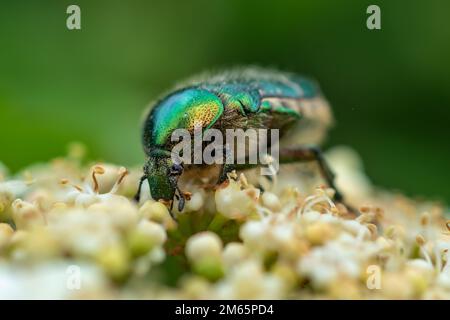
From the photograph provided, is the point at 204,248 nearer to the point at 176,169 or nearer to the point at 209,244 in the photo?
the point at 209,244

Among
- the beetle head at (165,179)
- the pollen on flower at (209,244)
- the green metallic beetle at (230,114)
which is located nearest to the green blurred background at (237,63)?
the green metallic beetle at (230,114)

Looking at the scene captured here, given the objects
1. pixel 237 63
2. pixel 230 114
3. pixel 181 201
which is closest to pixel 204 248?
pixel 181 201

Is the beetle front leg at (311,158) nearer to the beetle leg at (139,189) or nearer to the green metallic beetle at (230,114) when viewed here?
the green metallic beetle at (230,114)

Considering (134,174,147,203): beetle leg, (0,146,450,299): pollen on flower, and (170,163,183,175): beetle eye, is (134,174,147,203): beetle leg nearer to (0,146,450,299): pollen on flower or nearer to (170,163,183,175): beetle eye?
(0,146,450,299): pollen on flower

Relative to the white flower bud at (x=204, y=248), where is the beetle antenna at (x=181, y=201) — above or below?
above

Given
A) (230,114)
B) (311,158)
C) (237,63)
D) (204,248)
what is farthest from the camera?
(237,63)

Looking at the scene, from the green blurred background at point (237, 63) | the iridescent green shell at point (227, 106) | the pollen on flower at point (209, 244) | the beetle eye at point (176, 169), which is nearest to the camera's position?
the pollen on flower at point (209, 244)
